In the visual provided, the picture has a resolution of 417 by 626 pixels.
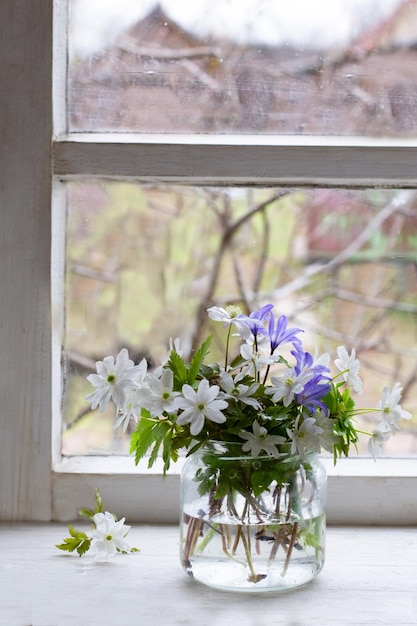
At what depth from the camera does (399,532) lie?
1.03m

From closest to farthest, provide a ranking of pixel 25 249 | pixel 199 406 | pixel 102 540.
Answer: pixel 199 406, pixel 102 540, pixel 25 249

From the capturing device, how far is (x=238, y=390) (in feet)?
2.72

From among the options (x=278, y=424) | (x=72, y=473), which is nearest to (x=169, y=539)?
(x=72, y=473)

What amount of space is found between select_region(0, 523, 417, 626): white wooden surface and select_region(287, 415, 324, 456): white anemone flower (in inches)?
5.8

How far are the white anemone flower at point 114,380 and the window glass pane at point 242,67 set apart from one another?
0.35 metres

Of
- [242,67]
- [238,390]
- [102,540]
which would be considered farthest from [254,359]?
[242,67]

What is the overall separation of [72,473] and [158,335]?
7.7 inches

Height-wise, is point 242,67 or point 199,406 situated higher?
point 242,67

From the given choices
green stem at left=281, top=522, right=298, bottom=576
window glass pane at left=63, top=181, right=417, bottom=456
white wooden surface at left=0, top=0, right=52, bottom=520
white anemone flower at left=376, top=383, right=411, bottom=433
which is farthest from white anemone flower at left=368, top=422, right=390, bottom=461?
white wooden surface at left=0, top=0, right=52, bottom=520

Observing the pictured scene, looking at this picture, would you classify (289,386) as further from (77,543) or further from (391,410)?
(77,543)

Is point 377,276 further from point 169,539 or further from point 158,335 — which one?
point 169,539

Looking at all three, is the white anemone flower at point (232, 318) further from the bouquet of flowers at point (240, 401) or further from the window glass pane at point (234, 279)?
the window glass pane at point (234, 279)

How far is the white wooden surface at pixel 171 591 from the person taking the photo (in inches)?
31.4

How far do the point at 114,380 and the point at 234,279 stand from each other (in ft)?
0.97
